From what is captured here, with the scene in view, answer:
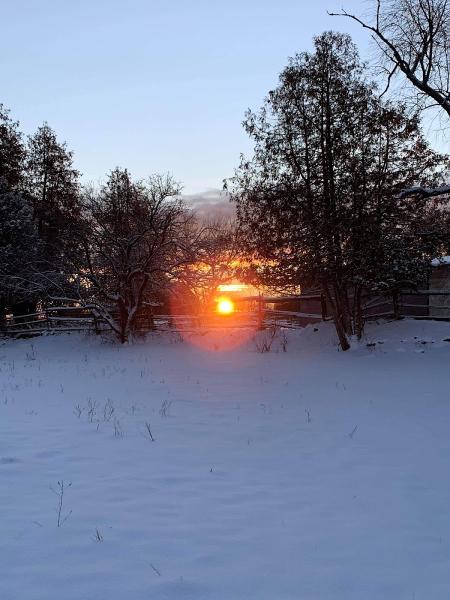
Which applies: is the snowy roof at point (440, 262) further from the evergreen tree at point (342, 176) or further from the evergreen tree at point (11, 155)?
the evergreen tree at point (11, 155)

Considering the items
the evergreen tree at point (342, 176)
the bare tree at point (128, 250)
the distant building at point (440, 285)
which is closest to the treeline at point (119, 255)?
the bare tree at point (128, 250)

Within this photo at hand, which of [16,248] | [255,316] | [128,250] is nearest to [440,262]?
[255,316]

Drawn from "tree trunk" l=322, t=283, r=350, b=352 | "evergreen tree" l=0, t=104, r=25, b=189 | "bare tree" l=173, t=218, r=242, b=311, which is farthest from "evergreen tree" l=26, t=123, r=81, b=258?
"tree trunk" l=322, t=283, r=350, b=352

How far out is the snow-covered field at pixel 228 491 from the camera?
111 inches

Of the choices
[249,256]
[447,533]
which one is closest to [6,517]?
[447,533]

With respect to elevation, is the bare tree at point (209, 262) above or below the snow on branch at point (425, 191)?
below

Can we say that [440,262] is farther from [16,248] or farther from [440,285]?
[16,248]

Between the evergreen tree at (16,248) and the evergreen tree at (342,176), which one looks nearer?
the evergreen tree at (342,176)

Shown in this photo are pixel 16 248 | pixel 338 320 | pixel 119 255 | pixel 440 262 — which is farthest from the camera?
pixel 16 248

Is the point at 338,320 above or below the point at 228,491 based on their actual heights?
above

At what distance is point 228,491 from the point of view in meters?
4.13

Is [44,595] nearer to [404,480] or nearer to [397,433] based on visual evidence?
[404,480]

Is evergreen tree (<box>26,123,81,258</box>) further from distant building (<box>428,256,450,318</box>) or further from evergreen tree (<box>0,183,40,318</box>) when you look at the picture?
distant building (<box>428,256,450,318</box>)

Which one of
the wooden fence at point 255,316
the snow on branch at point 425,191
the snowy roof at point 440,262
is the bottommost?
the wooden fence at point 255,316
